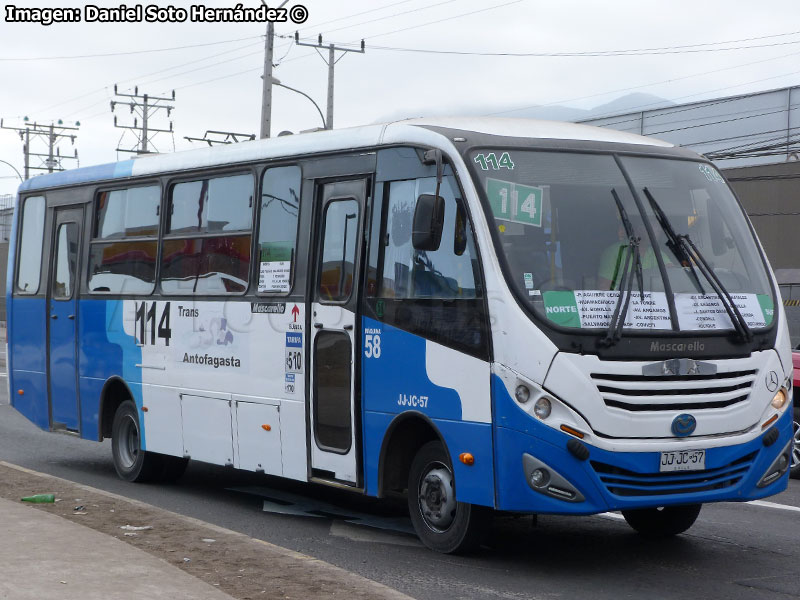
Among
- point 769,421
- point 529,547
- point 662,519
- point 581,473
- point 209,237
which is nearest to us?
point 581,473

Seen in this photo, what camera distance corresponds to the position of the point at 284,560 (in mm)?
7867

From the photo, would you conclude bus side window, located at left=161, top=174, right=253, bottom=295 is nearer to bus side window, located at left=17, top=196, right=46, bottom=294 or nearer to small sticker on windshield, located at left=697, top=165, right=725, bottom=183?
bus side window, located at left=17, top=196, right=46, bottom=294

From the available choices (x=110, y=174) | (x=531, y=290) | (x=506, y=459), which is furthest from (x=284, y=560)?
(x=110, y=174)

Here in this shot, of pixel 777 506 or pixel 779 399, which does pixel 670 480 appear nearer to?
pixel 779 399

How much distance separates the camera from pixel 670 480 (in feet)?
26.0

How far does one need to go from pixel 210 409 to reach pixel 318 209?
2.35 metres

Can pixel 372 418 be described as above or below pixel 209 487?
above

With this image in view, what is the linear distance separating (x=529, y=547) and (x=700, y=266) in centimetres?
240

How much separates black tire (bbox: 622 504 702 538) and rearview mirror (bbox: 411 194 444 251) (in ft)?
8.77

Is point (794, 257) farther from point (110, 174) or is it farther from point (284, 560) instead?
point (284, 560)

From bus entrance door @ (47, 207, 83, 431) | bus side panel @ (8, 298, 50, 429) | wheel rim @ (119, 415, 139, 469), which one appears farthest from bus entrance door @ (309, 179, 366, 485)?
bus side panel @ (8, 298, 50, 429)

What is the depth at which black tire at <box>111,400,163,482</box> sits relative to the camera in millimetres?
12555

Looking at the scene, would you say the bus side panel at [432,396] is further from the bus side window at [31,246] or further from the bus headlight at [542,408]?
the bus side window at [31,246]

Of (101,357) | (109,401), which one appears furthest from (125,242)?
(109,401)
